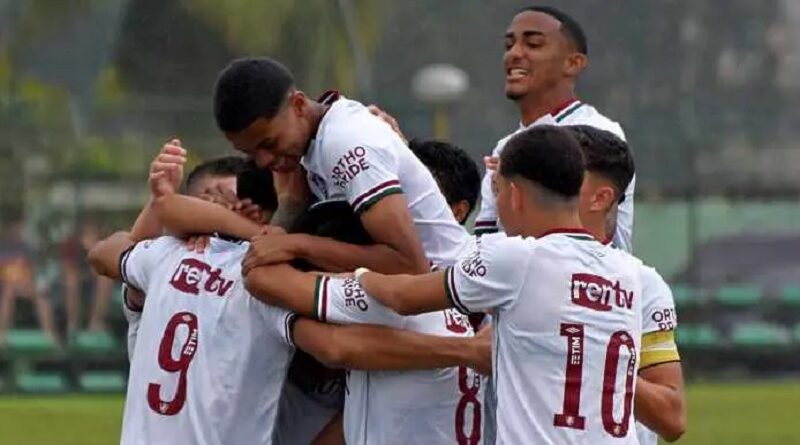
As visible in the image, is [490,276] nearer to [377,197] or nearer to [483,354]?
[483,354]

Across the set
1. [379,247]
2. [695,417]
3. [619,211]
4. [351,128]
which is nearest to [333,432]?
[379,247]

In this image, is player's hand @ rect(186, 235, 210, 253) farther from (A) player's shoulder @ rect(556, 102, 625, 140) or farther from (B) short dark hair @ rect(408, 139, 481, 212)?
(A) player's shoulder @ rect(556, 102, 625, 140)

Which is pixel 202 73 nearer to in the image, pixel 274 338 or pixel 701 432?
pixel 701 432

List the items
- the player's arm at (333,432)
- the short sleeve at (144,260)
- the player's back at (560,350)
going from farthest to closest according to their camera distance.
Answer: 1. the player's arm at (333,432)
2. the short sleeve at (144,260)
3. the player's back at (560,350)

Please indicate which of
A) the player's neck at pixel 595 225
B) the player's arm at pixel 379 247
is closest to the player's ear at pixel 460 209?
the player's arm at pixel 379 247

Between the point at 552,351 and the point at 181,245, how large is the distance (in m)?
1.29

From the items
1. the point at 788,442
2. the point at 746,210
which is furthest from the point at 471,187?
the point at 746,210

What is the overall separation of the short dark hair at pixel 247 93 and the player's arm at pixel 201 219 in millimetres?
367

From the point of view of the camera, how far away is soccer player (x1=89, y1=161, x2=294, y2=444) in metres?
5.59

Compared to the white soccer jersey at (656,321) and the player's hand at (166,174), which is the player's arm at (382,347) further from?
the player's hand at (166,174)

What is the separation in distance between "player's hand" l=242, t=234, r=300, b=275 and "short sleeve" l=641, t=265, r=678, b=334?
1.00 m

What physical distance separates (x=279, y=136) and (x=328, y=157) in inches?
5.8

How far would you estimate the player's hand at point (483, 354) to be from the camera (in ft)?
17.4

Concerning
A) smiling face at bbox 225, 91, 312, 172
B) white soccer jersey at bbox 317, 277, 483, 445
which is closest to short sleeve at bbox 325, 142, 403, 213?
smiling face at bbox 225, 91, 312, 172
